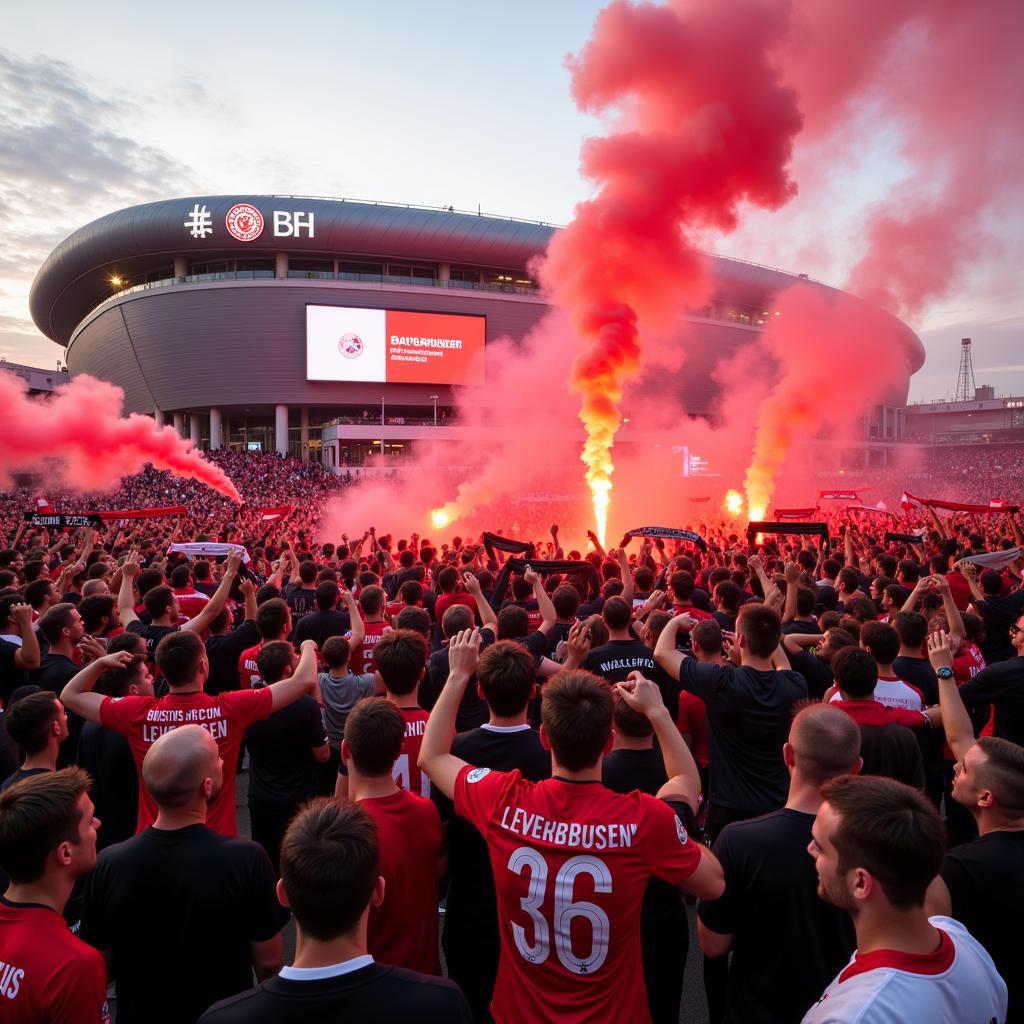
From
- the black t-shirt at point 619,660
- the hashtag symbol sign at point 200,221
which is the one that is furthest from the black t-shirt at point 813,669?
the hashtag symbol sign at point 200,221

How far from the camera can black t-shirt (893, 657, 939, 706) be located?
15.2ft

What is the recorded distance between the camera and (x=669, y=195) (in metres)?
19.6

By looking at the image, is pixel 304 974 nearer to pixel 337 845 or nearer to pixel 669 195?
pixel 337 845

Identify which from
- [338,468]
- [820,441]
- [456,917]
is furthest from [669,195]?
[820,441]

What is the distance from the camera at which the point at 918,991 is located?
162 cm

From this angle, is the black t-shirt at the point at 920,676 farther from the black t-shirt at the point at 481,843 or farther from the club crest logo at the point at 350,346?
the club crest logo at the point at 350,346

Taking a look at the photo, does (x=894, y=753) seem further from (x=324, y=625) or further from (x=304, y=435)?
(x=304, y=435)

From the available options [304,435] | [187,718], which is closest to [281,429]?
[304,435]

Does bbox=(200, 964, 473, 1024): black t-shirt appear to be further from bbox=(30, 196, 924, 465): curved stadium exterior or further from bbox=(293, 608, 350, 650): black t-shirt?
bbox=(30, 196, 924, 465): curved stadium exterior

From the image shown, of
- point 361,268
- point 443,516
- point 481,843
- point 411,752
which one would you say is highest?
point 361,268

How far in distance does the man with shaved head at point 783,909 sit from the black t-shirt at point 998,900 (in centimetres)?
41

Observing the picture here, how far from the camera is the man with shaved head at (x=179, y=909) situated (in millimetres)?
2400

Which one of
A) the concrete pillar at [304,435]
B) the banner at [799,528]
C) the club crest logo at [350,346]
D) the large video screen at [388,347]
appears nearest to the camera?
the banner at [799,528]

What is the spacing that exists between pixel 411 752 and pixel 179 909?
144 cm
